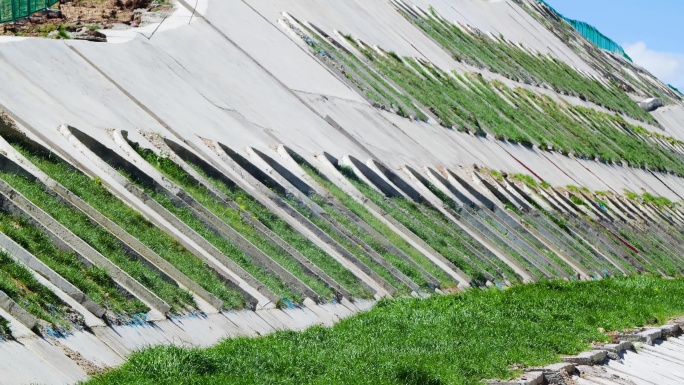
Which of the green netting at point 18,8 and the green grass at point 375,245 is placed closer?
the green grass at point 375,245

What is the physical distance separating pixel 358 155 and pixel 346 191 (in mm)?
3523

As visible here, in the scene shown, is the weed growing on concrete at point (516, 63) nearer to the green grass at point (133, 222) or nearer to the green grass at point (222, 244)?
the green grass at point (222, 244)

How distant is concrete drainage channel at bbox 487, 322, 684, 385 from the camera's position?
42.1 feet

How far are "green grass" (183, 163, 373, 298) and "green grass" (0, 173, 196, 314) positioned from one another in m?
4.31

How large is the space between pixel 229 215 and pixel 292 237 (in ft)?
3.81

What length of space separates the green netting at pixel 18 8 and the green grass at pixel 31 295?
639 inches

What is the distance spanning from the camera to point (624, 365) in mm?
14844

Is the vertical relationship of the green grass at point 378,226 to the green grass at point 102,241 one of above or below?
below

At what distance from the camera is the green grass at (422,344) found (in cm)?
1057

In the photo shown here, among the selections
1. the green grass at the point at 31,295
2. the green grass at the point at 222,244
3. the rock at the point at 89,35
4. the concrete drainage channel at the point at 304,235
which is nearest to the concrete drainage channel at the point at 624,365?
the concrete drainage channel at the point at 304,235

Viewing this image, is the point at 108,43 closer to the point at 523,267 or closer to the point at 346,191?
the point at 346,191

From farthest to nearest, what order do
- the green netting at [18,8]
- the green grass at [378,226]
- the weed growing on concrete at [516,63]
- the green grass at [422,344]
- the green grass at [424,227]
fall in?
the weed growing on concrete at [516,63] < the green netting at [18,8] < the green grass at [424,227] < the green grass at [378,226] < the green grass at [422,344]

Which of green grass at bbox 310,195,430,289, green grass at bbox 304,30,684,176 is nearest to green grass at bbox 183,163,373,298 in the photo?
green grass at bbox 310,195,430,289

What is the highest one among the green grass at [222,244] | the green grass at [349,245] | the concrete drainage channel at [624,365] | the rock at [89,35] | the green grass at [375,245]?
the concrete drainage channel at [624,365]
